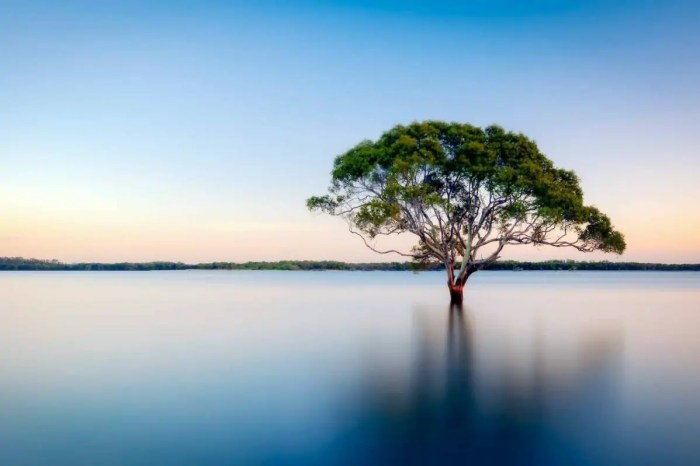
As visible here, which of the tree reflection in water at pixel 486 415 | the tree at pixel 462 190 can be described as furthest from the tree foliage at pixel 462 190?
the tree reflection in water at pixel 486 415

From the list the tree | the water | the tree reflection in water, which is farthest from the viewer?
the tree

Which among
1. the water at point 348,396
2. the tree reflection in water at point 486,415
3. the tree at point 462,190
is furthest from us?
the tree at point 462,190

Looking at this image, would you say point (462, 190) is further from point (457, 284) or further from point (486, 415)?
point (486, 415)

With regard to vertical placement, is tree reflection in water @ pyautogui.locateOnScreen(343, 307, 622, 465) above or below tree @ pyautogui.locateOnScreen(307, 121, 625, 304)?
below

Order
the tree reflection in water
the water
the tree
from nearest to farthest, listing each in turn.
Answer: the tree reflection in water
the water
the tree

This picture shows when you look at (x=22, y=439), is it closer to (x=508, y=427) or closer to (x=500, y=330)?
(x=508, y=427)

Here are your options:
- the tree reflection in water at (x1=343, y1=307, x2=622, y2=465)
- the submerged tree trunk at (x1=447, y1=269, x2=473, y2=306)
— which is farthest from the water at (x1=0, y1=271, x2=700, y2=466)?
the submerged tree trunk at (x1=447, y1=269, x2=473, y2=306)

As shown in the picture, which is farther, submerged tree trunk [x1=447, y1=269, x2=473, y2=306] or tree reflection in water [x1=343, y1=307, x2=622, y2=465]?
submerged tree trunk [x1=447, y1=269, x2=473, y2=306]

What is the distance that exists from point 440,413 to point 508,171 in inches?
682

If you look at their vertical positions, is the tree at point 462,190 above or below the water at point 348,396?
above

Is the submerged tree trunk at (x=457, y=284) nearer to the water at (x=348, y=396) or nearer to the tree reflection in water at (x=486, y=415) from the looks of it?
the water at (x=348, y=396)

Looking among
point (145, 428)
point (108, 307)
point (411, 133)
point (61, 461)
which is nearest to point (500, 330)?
point (411, 133)

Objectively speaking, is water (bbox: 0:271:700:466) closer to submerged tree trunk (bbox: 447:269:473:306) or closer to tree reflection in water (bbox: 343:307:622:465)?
tree reflection in water (bbox: 343:307:622:465)

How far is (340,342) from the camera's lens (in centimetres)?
1514
